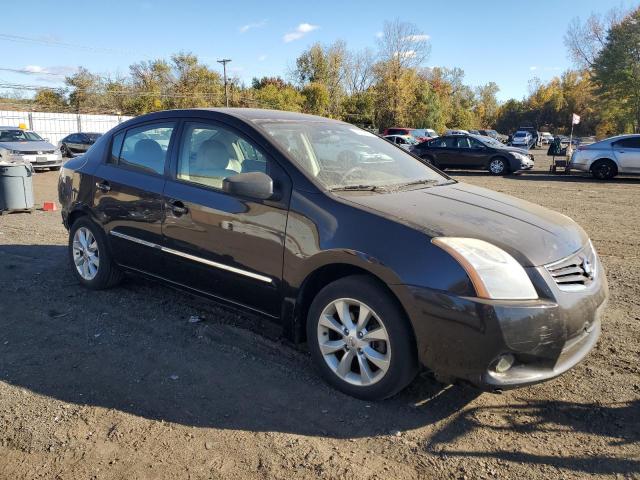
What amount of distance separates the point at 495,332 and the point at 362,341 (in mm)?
785

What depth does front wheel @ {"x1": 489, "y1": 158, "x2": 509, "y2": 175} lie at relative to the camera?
1997cm

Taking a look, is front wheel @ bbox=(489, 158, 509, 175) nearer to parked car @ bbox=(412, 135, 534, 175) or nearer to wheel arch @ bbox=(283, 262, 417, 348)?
parked car @ bbox=(412, 135, 534, 175)

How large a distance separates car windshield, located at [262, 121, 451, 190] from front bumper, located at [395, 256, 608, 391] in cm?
110

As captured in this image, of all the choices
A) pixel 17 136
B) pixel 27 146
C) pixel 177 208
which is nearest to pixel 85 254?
pixel 177 208

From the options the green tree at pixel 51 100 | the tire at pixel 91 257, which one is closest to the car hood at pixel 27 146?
the tire at pixel 91 257

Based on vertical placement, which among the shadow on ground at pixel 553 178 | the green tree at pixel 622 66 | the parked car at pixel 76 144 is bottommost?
the shadow on ground at pixel 553 178

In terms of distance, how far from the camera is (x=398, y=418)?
118 inches

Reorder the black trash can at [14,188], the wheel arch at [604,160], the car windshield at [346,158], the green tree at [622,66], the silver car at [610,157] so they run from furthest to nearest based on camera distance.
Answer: the green tree at [622,66] < the wheel arch at [604,160] < the silver car at [610,157] < the black trash can at [14,188] < the car windshield at [346,158]

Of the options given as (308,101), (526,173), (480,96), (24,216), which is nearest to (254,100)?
A: (308,101)

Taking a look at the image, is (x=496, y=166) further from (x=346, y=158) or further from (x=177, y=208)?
(x=177, y=208)

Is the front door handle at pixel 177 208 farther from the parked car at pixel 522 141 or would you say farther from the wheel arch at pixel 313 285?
the parked car at pixel 522 141

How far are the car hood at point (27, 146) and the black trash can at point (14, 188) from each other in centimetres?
993

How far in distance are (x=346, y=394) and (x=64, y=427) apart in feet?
5.32

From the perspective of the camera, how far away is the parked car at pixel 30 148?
59.4 feet
